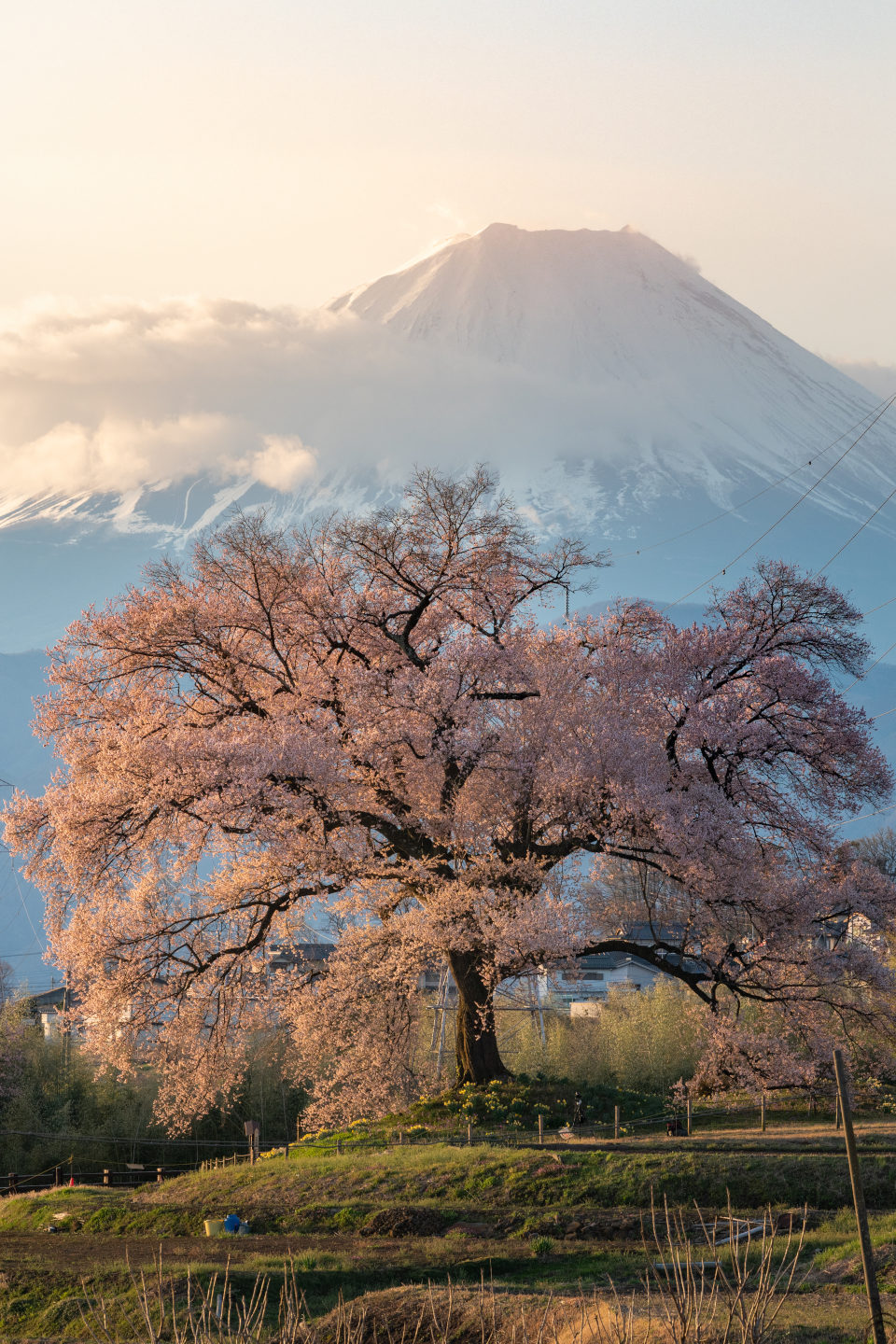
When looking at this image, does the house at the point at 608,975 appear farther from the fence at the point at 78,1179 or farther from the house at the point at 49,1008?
the fence at the point at 78,1179

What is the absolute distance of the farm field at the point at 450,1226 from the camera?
44.0ft

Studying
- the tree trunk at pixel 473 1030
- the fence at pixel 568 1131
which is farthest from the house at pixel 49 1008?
the tree trunk at pixel 473 1030

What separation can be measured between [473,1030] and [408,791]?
230 inches

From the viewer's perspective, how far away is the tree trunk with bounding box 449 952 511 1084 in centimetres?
2728

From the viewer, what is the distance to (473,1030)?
2806 cm

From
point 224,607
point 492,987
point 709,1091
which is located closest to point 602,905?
point 492,987

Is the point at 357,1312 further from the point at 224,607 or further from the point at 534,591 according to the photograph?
the point at 534,591

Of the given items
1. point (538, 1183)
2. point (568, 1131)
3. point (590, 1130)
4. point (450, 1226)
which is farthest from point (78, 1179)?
point (450, 1226)

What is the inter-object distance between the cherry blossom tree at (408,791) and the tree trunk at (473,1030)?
0.08m

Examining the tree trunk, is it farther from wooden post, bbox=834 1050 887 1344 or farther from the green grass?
wooden post, bbox=834 1050 887 1344

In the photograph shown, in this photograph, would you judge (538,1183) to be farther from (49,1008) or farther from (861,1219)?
(49,1008)

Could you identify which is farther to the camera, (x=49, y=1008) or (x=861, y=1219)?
(x=49, y=1008)

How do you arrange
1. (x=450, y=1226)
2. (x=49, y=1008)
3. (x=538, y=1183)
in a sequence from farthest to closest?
(x=49, y=1008) < (x=538, y=1183) < (x=450, y=1226)

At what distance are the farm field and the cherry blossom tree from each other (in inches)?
137
